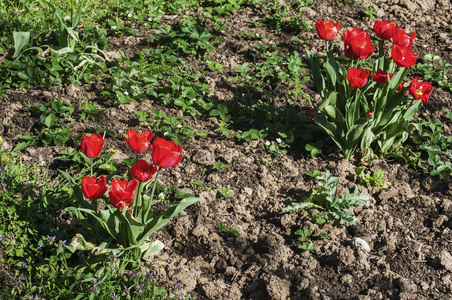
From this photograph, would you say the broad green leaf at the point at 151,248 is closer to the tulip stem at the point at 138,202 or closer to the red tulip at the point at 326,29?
the tulip stem at the point at 138,202

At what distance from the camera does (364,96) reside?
10.9 feet

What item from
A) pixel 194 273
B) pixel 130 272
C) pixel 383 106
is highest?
pixel 383 106

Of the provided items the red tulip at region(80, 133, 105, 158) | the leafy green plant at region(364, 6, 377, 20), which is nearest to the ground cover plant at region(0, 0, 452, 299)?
the red tulip at region(80, 133, 105, 158)

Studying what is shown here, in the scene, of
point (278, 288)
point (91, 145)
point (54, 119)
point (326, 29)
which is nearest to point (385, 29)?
point (326, 29)

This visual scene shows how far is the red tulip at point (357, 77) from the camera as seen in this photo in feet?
9.93

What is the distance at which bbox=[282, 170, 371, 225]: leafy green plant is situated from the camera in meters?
2.87

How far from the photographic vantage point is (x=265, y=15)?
499 cm

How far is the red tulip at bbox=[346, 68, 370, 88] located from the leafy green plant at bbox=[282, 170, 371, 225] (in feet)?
2.10

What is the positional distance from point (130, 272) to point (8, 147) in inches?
57.2

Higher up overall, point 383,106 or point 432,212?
point 383,106

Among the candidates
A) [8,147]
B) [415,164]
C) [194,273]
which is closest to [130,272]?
[194,273]

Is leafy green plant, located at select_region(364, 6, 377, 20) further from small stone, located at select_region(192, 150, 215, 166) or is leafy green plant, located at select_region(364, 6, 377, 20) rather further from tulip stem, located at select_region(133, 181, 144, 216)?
tulip stem, located at select_region(133, 181, 144, 216)

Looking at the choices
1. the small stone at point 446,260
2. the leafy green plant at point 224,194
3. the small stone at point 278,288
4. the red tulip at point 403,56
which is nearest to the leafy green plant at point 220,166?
the leafy green plant at point 224,194

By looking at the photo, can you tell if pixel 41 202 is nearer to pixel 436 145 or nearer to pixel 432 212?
pixel 432 212
